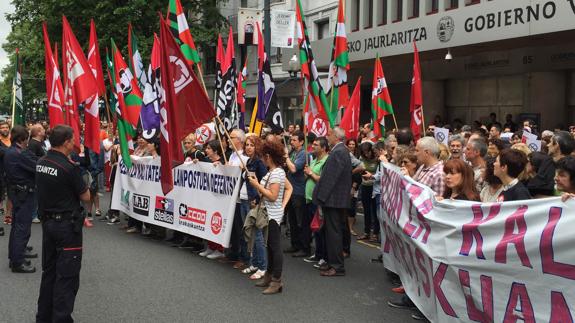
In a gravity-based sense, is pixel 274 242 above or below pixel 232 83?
below

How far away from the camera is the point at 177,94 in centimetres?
725

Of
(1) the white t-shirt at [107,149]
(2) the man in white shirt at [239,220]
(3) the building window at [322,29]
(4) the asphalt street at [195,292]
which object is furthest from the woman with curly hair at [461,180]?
(3) the building window at [322,29]

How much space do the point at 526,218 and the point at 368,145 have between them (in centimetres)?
623

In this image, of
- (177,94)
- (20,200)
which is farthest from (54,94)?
(177,94)

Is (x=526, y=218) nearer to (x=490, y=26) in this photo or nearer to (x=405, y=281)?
(x=405, y=281)

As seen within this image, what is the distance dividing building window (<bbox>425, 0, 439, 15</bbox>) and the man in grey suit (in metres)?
14.0

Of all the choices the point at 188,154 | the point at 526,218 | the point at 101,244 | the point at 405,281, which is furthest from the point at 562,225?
the point at 101,244

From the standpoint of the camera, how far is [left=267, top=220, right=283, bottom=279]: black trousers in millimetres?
6848

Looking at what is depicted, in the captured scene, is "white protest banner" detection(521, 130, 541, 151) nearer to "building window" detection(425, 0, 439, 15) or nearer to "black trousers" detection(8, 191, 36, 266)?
"black trousers" detection(8, 191, 36, 266)

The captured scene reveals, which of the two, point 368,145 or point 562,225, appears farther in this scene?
point 368,145

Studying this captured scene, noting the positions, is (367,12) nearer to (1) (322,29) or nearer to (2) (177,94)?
(1) (322,29)

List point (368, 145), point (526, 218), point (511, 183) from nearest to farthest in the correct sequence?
1. point (526, 218)
2. point (511, 183)
3. point (368, 145)

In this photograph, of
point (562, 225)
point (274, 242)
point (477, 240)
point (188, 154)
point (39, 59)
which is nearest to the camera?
point (562, 225)

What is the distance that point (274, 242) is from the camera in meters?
6.85
